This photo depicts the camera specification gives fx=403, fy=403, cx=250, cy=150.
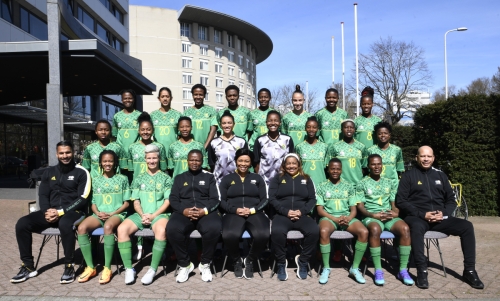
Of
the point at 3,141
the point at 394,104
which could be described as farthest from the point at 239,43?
the point at 3,141

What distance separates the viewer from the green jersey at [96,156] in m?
5.96

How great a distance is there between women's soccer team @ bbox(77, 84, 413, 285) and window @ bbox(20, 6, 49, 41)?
16.2m

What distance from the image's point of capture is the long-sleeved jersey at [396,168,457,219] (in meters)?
5.28

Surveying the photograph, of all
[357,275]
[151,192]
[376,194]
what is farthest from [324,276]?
[151,192]

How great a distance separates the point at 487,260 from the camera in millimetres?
5922

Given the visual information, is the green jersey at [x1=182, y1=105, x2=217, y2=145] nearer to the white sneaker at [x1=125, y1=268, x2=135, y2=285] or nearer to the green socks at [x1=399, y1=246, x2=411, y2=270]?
the white sneaker at [x1=125, y1=268, x2=135, y2=285]

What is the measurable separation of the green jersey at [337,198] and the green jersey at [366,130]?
1.27 meters

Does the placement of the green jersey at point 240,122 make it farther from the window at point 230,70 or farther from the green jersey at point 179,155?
the window at point 230,70

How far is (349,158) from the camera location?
5.97m

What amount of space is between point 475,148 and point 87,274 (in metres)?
8.77

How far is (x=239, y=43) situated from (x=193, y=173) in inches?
2466

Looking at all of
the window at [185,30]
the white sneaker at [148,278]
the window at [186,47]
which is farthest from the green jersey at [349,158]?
the window at [185,30]

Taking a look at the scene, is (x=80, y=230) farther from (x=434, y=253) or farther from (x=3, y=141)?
(x=3, y=141)

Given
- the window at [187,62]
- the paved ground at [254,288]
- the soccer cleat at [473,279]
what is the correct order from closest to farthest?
the paved ground at [254,288] → the soccer cleat at [473,279] → the window at [187,62]
